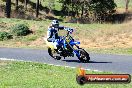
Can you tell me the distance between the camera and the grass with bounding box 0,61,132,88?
10.4 m

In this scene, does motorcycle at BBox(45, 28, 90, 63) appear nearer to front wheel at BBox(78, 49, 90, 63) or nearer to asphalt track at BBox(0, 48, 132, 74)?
front wheel at BBox(78, 49, 90, 63)

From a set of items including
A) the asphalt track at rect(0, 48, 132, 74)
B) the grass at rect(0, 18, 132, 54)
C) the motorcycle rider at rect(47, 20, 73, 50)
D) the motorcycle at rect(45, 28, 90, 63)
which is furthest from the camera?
the grass at rect(0, 18, 132, 54)

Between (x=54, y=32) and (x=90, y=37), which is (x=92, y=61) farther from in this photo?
(x=90, y=37)

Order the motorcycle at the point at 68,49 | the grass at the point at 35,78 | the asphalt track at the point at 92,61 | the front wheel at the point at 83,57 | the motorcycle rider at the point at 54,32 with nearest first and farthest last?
the grass at the point at 35,78 < the asphalt track at the point at 92,61 < the front wheel at the point at 83,57 < the motorcycle at the point at 68,49 < the motorcycle rider at the point at 54,32

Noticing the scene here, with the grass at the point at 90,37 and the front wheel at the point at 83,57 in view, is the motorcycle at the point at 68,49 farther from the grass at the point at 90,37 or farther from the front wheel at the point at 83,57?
the grass at the point at 90,37

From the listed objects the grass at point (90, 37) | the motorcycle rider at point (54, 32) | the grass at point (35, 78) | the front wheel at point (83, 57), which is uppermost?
the motorcycle rider at point (54, 32)

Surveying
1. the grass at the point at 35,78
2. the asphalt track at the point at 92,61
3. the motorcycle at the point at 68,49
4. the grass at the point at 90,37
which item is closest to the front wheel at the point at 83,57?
the motorcycle at the point at 68,49

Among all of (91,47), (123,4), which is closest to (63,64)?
(91,47)

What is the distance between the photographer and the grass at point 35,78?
34.2 feet

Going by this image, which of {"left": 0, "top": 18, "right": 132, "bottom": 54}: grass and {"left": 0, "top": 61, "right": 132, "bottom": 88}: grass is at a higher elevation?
{"left": 0, "top": 61, "right": 132, "bottom": 88}: grass

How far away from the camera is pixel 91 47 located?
2603cm

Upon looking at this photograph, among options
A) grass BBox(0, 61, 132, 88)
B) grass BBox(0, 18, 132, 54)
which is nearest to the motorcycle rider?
grass BBox(0, 61, 132, 88)

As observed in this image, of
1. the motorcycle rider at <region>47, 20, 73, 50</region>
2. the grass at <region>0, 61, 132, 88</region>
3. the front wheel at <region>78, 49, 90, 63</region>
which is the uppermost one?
the motorcycle rider at <region>47, 20, 73, 50</region>

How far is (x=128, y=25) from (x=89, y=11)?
30691mm
